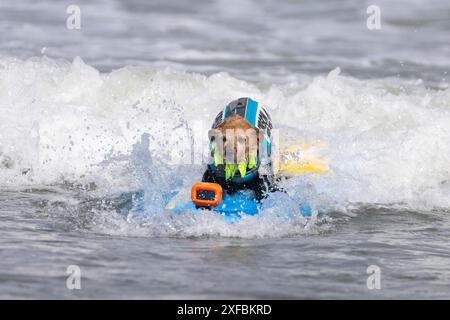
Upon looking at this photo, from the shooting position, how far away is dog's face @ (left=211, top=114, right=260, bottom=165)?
342 inches

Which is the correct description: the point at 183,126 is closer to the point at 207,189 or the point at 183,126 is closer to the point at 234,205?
the point at 234,205

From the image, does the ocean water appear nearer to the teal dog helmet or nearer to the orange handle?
the orange handle

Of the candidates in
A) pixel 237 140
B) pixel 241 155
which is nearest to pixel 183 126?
pixel 237 140

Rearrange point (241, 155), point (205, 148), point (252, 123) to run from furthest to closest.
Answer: point (205, 148) → point (252, 123) → point (241, 155)

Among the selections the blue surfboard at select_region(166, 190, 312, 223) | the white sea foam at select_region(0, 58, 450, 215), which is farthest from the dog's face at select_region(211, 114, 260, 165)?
the white sea foam at select_region(0, 58, 450, 215)

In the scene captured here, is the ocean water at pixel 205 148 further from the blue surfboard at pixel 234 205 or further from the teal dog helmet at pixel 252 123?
the teal dog helmet at pixel 252 123

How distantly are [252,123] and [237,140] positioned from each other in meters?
0.25

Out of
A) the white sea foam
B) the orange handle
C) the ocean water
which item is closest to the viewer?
the ocean water

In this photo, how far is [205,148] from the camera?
1329cm

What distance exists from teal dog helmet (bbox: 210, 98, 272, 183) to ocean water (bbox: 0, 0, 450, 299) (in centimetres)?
39

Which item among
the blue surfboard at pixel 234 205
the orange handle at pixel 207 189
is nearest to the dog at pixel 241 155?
the blue surfboard at pixel 234 205

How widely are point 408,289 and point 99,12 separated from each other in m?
20.7

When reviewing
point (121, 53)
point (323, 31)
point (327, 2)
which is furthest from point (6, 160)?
point (327, 2)
